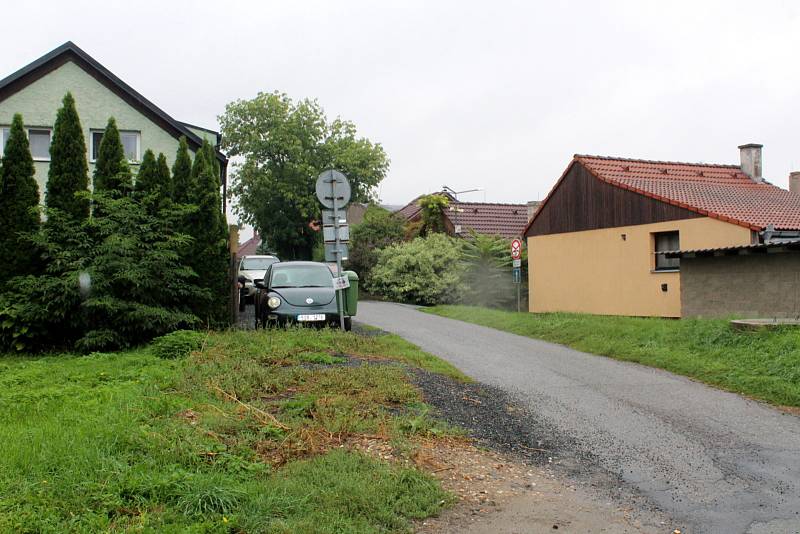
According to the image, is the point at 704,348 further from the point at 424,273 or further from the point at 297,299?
the point at 424,273

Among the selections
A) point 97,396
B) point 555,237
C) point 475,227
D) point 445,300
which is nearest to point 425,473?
point 97,396

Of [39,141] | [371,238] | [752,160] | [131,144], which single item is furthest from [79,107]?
[752,160]

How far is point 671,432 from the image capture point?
803 centimetres

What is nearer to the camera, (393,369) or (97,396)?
(97,396)

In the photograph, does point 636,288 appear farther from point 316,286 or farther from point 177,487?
point 177,487

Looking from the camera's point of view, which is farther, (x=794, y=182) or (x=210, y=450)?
(x=794, y=182)

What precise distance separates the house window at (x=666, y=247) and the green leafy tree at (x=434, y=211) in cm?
1662

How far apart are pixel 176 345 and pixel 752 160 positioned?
79.0ft

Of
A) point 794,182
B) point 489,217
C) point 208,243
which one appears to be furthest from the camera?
point 489,217

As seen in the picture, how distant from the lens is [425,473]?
5.70m

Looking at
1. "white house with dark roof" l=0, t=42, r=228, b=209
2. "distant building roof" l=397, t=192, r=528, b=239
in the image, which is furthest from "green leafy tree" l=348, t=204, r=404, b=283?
"white house with dark roof" l=0, t=42, r=228, b=209

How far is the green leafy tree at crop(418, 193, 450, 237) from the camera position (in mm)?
38031

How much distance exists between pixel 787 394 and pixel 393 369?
210 inches

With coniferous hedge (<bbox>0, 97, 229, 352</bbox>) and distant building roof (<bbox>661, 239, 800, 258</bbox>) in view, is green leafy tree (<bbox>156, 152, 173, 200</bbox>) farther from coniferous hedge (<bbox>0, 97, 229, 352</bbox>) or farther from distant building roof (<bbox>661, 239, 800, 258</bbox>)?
distant building roof (<bbox>661, 239, 800, 258</bbox>)
